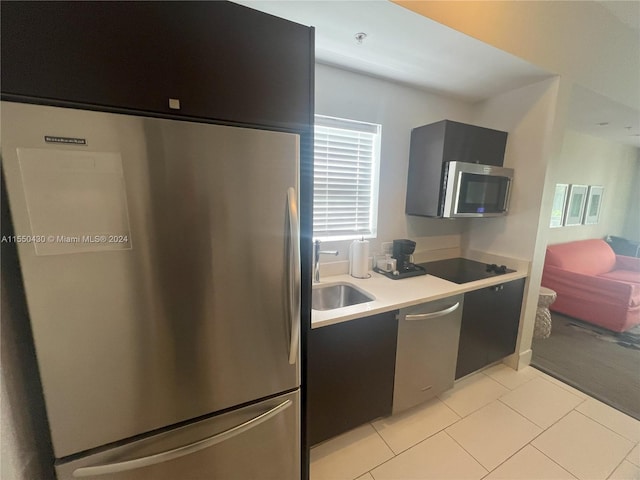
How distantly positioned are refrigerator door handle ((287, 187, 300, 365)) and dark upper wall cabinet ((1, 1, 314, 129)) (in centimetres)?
29

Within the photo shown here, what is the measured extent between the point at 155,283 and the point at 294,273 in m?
0.45

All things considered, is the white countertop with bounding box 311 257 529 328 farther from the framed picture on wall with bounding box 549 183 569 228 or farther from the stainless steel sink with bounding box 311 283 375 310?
the framed picture on wall with bounding box 549 183 569 228

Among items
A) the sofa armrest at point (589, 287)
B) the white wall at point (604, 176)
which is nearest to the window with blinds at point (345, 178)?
the sofa armrest at point (589, 287)

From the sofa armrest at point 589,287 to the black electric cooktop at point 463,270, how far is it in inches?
67.2

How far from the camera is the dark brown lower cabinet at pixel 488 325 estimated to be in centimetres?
184

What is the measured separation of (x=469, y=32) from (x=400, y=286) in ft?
4.90

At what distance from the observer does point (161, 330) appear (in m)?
0.83

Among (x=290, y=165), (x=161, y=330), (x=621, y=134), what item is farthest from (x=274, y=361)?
(x=621, y=134)

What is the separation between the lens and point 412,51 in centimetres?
156

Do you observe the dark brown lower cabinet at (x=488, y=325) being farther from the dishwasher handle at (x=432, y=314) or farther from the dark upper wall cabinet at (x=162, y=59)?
the dark upper wall cabinet at (x=162, y=59)

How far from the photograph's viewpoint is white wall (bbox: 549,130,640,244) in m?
3.64

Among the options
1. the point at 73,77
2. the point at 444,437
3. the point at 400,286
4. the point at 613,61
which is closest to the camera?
the point at 73,77

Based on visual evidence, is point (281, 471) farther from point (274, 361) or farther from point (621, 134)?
point (621, 134)

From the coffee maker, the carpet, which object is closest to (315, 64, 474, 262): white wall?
the coffee maker
